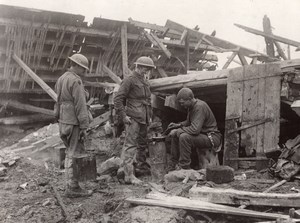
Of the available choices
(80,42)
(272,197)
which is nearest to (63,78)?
(272,197)

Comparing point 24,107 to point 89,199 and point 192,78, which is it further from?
point 89,199

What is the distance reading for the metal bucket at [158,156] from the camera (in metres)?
7.09

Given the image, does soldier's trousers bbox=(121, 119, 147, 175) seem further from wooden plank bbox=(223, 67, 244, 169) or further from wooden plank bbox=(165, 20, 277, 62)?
wooden plank bbox=(165, 20, 277, 62)

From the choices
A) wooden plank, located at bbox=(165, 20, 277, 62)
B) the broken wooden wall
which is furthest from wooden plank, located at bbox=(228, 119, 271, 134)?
the broken wooden wall

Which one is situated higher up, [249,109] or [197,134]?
[249,109]

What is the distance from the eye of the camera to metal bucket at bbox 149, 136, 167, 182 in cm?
709

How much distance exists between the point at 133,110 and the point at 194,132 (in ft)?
3.90

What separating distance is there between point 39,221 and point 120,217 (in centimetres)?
109

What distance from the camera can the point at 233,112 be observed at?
677 cm

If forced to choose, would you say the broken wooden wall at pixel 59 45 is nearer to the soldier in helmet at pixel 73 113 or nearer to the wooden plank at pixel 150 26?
the wooden plank at pixel 150 26

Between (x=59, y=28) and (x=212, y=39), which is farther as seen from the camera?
(x=212, y=39)

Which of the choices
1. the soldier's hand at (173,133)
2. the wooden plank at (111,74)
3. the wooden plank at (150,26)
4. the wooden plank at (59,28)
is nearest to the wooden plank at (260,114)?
the soldier's hand at (173,133)

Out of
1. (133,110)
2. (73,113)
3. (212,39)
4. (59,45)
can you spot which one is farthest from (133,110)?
(212,39)

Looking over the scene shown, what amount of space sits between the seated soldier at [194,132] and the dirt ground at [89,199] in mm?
796
